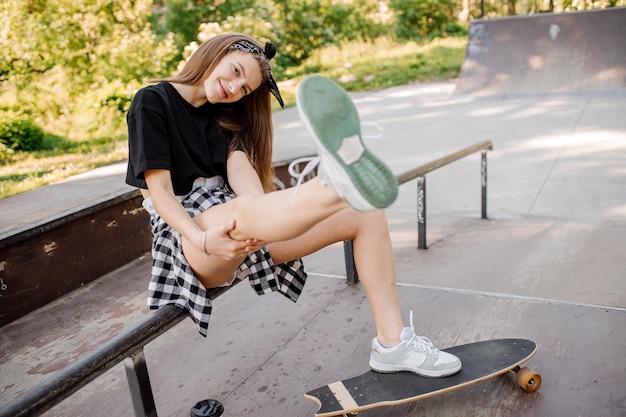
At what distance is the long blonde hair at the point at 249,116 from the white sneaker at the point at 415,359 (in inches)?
30.7

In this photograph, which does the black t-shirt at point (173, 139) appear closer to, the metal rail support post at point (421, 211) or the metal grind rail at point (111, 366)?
the metal grind rail at point (111, 366)

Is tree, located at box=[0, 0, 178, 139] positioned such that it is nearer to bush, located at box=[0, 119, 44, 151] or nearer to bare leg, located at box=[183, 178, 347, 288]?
bush, located at box=[0, 119, 44, 151]

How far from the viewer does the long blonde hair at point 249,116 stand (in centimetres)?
187

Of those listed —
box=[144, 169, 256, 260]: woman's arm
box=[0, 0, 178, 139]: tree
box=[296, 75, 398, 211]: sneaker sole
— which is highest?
box=[0, 0, 178, 139]: tree

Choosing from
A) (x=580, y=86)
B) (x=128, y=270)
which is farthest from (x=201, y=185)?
(x=580, y=86)

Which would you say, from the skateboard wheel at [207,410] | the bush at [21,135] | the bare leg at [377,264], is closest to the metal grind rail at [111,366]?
the skateboard wheel at [207,410]

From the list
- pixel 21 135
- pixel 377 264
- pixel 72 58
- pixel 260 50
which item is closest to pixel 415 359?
pixel 377 264

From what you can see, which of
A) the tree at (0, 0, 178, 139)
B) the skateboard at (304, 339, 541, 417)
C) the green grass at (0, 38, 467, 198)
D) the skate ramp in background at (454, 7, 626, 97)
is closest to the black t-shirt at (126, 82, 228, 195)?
the skateboard at (304, 339, 541, 417)

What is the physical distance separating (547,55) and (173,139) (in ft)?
30.2

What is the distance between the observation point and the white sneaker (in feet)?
5.65

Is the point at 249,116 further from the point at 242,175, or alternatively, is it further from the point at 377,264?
the point at 377,264

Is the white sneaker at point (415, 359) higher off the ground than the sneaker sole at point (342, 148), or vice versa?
the sneaker sole at point (342, 148)

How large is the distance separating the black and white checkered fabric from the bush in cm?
652

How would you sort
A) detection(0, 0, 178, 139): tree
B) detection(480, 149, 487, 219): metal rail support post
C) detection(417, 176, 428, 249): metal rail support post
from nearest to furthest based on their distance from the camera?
detection(417, 176, 428, 249): metal rail support post
detection(480, 149, 487, 219): metal rail support post
detection(0, 0, 178, 139): tree
